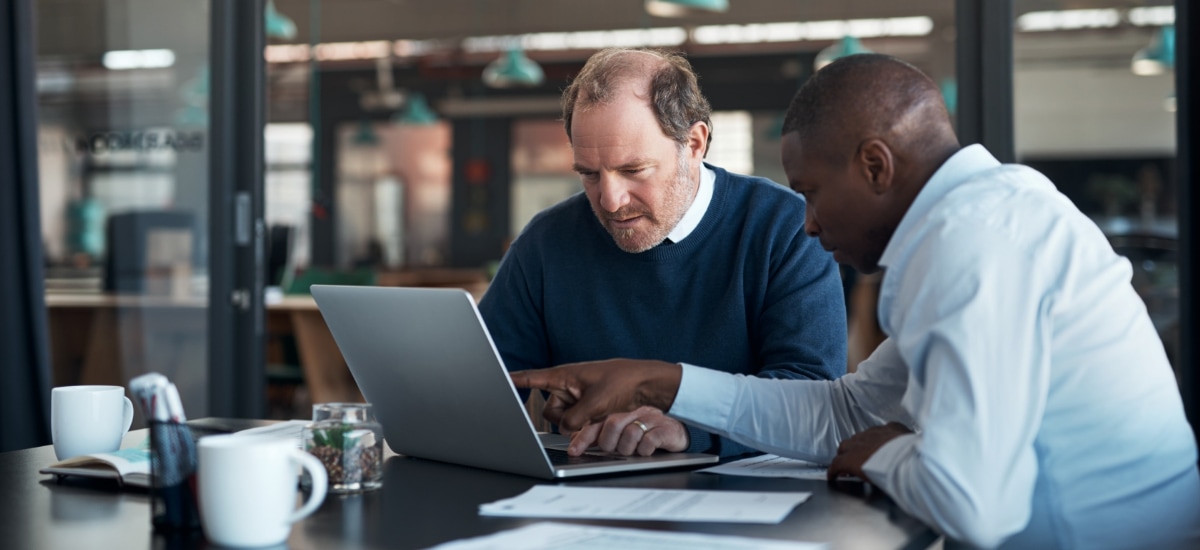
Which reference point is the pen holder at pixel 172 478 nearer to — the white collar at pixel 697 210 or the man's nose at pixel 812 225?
the man's nose at pixel 812 225

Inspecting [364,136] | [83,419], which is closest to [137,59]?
[83,419]

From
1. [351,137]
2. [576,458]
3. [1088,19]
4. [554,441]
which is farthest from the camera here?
[351,137]

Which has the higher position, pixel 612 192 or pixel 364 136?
pixel 364 136

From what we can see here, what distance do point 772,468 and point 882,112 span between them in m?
0.48

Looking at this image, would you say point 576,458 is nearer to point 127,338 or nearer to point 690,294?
point 690,294

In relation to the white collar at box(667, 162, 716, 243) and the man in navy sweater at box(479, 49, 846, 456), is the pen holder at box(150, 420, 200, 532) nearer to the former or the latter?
the man in navy sweater at box(479, 49, 846, 456)

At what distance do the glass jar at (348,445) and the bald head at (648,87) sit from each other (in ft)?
2.54

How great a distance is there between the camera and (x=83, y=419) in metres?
1.50

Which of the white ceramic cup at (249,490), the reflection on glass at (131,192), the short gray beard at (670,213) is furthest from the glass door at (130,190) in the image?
the white ceramic cup at (249,490)

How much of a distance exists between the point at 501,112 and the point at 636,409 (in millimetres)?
11265

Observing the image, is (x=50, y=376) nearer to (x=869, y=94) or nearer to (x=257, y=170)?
(x=257, y=170)

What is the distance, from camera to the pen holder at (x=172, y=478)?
3.66 feet

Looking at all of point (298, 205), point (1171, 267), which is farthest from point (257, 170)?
point (298, 205)

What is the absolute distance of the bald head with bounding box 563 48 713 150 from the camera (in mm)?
1929
